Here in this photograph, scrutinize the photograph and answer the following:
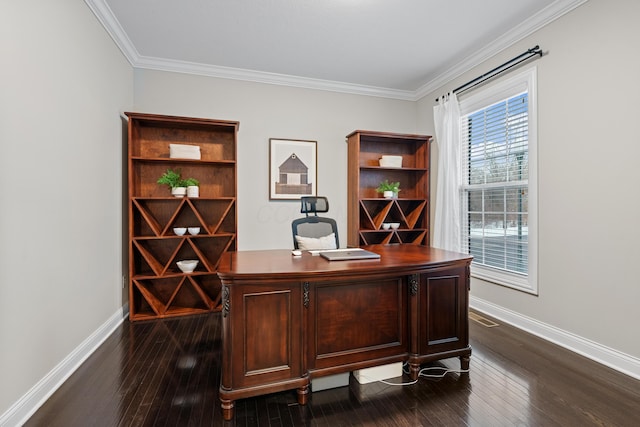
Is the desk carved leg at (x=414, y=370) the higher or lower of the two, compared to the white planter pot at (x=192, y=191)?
lower

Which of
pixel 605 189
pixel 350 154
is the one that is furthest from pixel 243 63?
pixel 605 189

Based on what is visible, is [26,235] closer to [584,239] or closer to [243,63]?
[243,63]

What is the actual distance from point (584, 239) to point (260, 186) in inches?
129

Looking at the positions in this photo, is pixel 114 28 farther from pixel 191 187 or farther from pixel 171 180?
pixel 191 187

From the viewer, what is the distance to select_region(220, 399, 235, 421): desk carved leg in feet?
5.54

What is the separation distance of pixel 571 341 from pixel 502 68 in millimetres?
2621

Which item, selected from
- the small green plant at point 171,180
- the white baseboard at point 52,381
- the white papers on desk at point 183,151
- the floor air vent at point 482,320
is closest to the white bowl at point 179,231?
the small green plant at point 171,180

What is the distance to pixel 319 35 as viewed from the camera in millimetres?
3051

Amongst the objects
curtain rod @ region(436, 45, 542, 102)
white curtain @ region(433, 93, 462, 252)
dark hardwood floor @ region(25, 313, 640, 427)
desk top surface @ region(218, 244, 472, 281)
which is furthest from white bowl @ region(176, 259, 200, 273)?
curtain rod @ region(436, 45, 542, 102)

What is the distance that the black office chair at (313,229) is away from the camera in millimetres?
2643

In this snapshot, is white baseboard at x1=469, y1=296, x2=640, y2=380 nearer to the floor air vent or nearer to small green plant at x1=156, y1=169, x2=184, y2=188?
the floor air vent

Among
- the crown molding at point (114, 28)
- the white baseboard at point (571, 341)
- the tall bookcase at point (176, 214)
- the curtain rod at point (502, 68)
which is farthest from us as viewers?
the tall bookcase at point (176, 214)

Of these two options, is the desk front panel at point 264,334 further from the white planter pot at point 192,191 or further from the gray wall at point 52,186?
the white planter pot at point 192,191

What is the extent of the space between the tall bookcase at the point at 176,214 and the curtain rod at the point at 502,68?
107 inches
